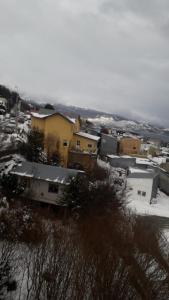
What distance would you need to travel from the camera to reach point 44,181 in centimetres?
2616

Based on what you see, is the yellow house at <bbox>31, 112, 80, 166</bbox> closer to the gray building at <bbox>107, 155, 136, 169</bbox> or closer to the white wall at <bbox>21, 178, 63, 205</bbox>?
the gray building at <bbox>107, 155, 136, 169</bbox>

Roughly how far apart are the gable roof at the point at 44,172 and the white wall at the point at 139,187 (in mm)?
10102

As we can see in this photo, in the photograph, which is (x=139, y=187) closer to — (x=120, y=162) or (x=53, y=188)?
(x=120, y=162)

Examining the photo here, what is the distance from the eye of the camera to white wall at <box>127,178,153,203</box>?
1372 inches

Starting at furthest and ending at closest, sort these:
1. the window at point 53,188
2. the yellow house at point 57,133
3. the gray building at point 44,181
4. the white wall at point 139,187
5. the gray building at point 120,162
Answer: the gray building at point 120,162
the yellow house at point 57,133
the white wall at point 139,187
the window at point 53,188
the gray building at point 44,181

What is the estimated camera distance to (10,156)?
1214 inches

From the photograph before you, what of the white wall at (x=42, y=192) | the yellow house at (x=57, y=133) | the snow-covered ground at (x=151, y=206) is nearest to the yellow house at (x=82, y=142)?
the yellow house at (x=57, y=133)

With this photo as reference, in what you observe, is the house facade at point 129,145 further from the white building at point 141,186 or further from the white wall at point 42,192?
the white wall at point 42,192

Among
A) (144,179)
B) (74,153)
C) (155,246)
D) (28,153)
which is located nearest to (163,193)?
(144,179)

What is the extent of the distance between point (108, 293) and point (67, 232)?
4.56 meters

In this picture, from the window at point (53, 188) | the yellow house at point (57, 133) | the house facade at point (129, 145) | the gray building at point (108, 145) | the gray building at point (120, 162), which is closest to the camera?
the window at point (53, 188)

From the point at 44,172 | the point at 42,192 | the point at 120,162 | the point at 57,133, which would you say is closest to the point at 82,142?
the point at 57,133

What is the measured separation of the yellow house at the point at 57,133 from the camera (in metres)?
35.2

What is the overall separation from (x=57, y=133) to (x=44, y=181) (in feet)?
33.4
